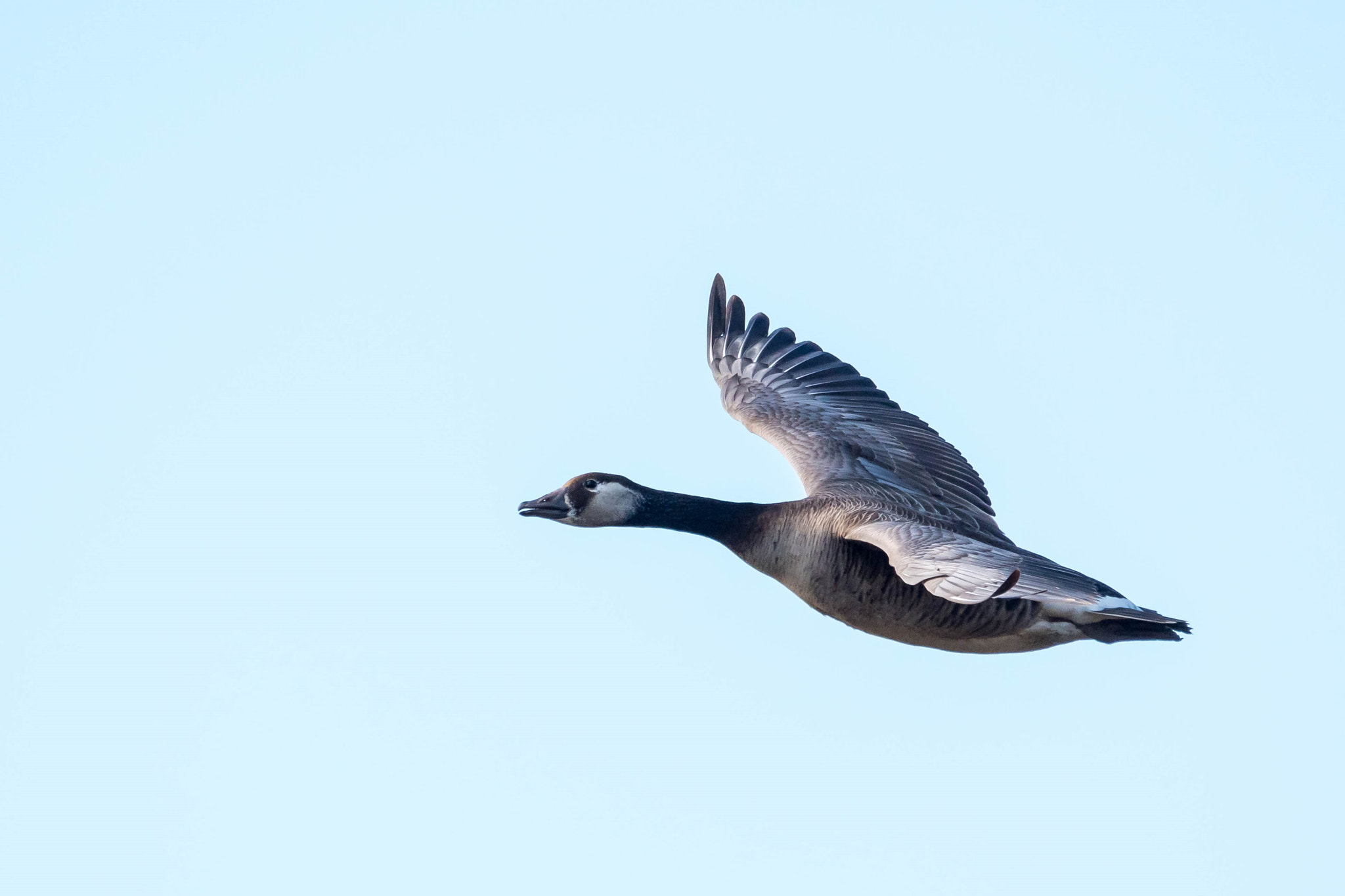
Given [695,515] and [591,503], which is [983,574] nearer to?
[695,515]

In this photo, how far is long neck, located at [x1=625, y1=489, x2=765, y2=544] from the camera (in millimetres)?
14453

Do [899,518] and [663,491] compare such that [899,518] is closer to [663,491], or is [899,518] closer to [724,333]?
[663,491]

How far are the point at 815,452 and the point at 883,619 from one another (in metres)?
3.14

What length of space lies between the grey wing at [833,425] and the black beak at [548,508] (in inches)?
90.8

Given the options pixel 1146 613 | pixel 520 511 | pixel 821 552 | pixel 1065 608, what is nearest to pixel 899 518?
pixel 821 552

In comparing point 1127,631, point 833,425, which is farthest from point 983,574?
point 833,425

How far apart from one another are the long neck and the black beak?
0.62m

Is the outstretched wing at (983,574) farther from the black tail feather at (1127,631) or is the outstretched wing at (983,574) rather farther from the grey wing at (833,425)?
the grey wing at (833,425)

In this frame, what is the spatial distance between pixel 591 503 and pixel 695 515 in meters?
0.97

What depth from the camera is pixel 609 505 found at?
15.1 meters

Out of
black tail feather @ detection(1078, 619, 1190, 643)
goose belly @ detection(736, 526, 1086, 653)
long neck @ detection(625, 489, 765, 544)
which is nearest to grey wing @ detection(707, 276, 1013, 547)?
long neck @ detection(625, 489, 765, 544)

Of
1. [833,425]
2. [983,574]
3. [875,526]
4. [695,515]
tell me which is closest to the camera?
[983,574]

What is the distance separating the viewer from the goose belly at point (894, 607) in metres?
13.2

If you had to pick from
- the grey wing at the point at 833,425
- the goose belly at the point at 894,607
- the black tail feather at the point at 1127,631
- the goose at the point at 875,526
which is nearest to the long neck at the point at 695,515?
the goose at the point at 875,526
